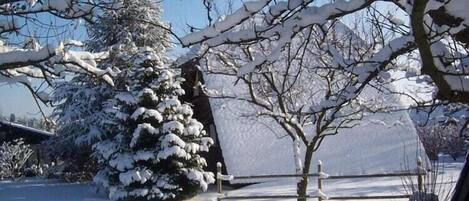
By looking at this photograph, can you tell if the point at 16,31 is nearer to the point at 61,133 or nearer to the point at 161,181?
the point at 161,181

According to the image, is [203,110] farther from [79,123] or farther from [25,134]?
[25,134]

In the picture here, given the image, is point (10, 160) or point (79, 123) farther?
point (10, 160)

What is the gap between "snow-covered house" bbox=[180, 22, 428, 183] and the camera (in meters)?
21.4

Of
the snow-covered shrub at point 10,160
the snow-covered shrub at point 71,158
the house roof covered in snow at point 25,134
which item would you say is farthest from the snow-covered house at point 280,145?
the house roof covered in snow at point 25,134

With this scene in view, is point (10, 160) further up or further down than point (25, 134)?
further down

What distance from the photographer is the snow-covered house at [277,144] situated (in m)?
21.4

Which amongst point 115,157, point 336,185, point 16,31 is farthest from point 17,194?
point 16,31

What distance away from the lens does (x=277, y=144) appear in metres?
22.3

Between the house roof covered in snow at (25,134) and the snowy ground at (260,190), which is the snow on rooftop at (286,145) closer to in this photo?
the snowy ground at (260,190)

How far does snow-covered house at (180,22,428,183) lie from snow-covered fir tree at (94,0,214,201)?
7.15ft

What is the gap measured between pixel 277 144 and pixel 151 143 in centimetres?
561

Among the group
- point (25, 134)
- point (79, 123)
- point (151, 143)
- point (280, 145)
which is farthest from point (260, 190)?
point (25, 134)

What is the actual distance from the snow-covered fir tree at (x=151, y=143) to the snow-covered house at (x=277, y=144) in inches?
85.8

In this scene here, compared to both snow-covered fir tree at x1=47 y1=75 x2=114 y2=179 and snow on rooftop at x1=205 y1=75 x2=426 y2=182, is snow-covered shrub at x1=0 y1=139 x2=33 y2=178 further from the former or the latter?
snow on rooftop at x1=205 y1=75 x2=426 y2=182
